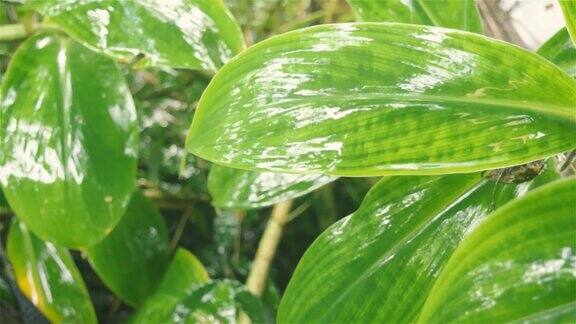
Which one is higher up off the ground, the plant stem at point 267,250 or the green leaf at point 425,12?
the green leaf at point 425,12

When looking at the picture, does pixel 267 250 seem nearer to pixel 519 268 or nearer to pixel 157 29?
pixel 157 29

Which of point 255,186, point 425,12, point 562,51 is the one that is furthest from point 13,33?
point 562,51

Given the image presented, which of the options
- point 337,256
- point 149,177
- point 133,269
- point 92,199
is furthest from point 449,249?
point 149,177

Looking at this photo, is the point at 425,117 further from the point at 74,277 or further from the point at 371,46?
the point at 74,277

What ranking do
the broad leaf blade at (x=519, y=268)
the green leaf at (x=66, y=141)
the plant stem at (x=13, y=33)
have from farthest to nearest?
the plant stem at (x=13, y=33) → the green leaf at (x=66, y=141) → the broad leaf blade at (x=519, y=268)

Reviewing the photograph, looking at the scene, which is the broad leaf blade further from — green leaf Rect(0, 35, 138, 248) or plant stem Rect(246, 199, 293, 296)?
plant stem Rect(246, 199, 293, 296)

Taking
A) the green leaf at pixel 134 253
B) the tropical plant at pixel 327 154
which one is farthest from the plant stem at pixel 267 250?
the green leaf at pixel 134 253

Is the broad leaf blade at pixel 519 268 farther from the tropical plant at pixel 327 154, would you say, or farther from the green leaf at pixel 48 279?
the green leaf at pixel 48 279
